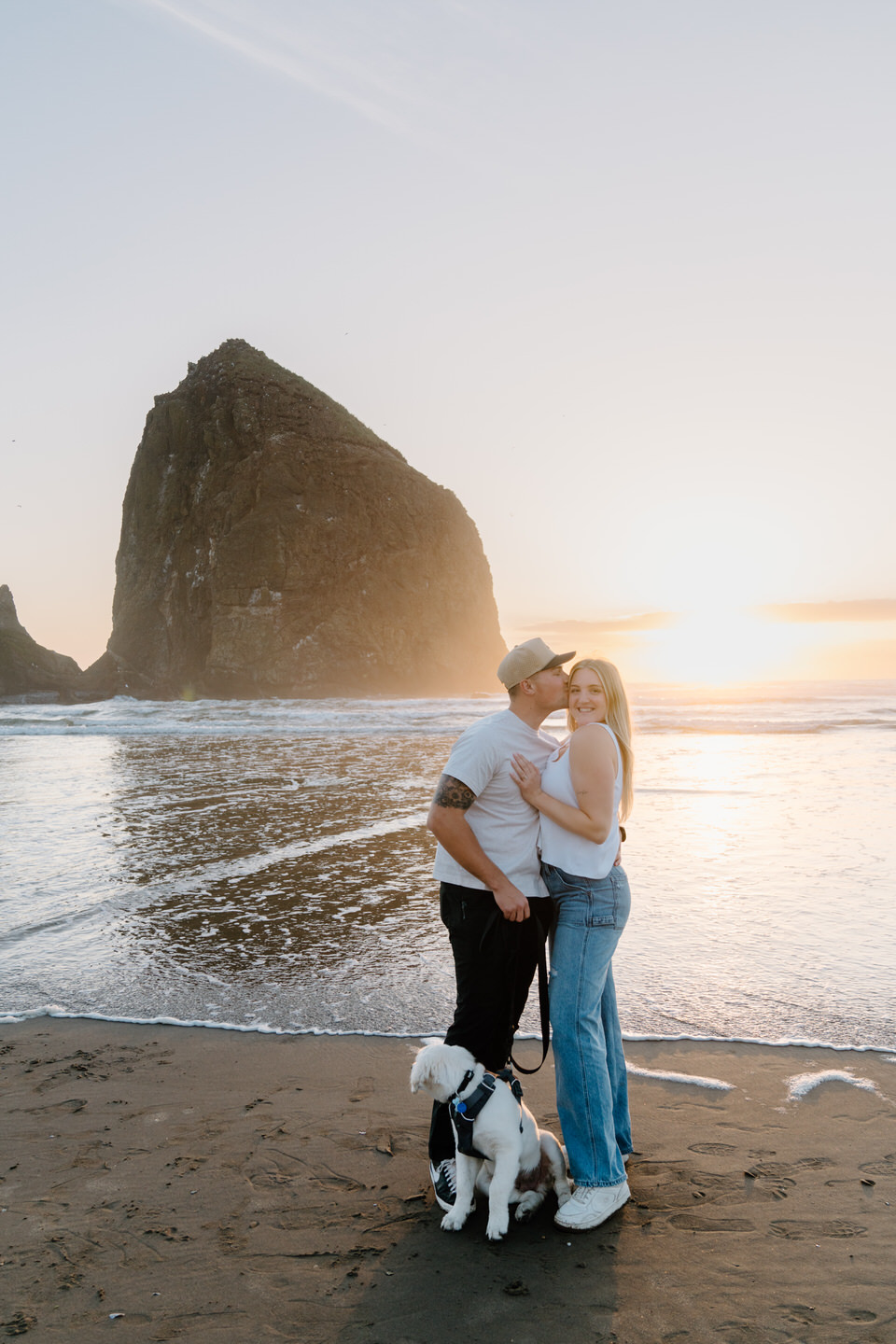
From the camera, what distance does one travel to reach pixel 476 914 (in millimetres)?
2912

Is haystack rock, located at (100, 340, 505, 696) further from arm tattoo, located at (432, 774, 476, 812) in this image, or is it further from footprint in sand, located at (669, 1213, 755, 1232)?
footprint in sand, located at (669, 1213, 755, 1232)

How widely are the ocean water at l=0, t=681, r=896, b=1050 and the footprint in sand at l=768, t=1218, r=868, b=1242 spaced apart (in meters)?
1.40

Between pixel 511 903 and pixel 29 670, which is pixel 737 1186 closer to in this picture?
pixel 511 903

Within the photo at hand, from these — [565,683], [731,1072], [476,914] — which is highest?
[565,683]

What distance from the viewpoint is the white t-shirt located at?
2.89 meters

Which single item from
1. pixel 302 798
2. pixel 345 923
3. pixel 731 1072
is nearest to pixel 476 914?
pixel 731 1072

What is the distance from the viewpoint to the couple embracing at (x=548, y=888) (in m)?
2.81

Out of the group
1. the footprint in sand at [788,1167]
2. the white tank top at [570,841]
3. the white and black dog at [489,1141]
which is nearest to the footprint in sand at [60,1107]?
the white and black dog at [489,1141]

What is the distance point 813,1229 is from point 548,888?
135 centimetres

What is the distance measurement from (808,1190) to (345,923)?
3724mm

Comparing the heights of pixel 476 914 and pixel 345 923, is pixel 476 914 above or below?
above

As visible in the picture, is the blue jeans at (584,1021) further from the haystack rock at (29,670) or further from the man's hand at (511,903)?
the haystack rock at (29,670)

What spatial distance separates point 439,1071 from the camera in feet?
8.54

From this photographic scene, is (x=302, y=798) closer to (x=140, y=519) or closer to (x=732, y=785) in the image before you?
(x=732, y=785)
